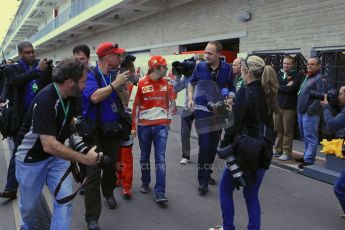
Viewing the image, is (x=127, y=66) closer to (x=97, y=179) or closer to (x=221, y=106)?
(x=221, y=106)

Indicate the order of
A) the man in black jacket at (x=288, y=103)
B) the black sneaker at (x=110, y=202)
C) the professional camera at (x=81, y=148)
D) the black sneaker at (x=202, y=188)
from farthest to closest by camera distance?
1. the man in black jacket at (x=288, y=103)
2. the black sneaker at (x=202, y=188)
3. the black sneaker at (x=110, y=202)
4. the professional camera at (x=81, y=148)

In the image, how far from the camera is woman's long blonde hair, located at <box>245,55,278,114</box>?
306cm

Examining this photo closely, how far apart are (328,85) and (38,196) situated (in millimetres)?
6677

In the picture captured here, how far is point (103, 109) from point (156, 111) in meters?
0.88

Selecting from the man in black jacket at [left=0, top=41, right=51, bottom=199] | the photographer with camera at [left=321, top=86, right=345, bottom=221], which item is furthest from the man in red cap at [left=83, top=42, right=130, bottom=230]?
the photographer with camera at [left=321, top=86, right=345, bottom=221]

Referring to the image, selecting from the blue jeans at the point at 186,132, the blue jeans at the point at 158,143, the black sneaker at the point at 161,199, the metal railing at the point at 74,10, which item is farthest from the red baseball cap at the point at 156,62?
the metal railing at the point at 74,10

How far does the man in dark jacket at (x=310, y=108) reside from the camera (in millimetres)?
6164

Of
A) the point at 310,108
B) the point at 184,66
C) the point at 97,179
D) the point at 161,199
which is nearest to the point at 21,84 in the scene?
the point at 97,179

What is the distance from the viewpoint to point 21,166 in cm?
287

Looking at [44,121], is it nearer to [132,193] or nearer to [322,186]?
[132,193]

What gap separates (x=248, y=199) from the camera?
10.7 feet

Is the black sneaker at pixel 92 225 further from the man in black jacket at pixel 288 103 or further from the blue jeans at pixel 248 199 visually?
the man in black jacket at pixel 288 103

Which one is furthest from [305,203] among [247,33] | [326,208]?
[247,33]

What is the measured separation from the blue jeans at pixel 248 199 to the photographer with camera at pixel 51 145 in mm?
1224
